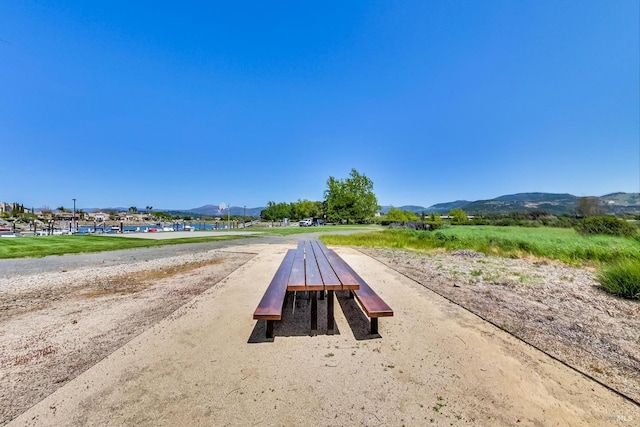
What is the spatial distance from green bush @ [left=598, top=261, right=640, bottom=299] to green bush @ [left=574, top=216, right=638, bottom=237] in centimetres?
959

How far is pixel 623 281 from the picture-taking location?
5191 millimetres

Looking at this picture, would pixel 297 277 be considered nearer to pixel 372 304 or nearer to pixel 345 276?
pixel 345 276

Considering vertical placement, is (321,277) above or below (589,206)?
below

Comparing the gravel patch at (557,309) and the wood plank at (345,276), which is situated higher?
the wood plank at (345,276)

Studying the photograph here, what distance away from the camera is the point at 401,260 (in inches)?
355

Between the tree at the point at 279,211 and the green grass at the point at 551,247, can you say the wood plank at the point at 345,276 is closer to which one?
the green grass at the point at 551,247

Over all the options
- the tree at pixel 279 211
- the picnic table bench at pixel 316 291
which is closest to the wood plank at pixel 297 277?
the picnic table bench at pixel 316 291

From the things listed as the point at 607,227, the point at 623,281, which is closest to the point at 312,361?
the point at 623,281

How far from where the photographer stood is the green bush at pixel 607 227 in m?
12.1

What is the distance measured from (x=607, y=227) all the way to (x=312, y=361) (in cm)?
1717

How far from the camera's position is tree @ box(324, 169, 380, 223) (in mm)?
49750

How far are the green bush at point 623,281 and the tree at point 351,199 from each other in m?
43.9

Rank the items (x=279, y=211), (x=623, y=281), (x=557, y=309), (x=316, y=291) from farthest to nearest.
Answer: (x=279, y=211) < (x=623, y=281) < (x=557, y=309) < (x=316, y=291)

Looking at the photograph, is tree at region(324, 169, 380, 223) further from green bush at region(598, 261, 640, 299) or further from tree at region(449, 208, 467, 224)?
green bush at region(598, 261, 640, 299)
